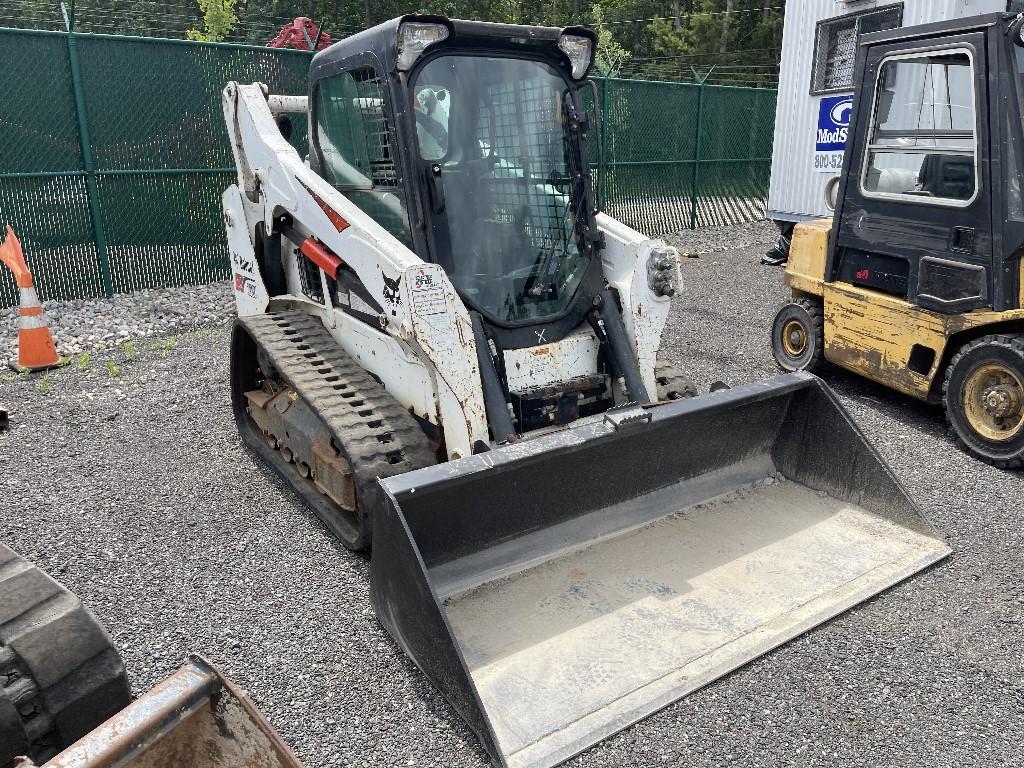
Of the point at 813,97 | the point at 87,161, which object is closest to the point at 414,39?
the point at 87,161

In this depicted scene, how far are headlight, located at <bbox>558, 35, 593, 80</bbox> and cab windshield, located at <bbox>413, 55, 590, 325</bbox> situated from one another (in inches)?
3.5

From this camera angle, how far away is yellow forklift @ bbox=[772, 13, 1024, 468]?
14.2 ft

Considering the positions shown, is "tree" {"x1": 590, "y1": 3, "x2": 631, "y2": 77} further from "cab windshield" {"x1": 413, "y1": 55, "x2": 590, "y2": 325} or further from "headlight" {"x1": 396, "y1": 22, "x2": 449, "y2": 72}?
"headlight" {"x1": 396, "y1": 22, "x2": 449, "y2": 72}

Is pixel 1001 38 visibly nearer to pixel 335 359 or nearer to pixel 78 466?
pixel 335 359

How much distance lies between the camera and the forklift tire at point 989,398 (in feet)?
14.2

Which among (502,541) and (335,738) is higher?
(502,541)

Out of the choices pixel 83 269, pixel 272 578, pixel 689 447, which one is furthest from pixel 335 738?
pixel 83 269

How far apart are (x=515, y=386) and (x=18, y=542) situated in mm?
2376

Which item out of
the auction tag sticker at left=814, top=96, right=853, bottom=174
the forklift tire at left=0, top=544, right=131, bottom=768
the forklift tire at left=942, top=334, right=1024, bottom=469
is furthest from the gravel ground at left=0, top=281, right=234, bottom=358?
the auction tag sticker at left=814, top=96, right=853, bottom=174

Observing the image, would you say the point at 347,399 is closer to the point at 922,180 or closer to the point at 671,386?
the point at 671,386

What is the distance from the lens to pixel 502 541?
10.8ft

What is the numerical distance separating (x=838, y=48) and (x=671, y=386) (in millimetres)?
7888

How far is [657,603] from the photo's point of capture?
3.09m

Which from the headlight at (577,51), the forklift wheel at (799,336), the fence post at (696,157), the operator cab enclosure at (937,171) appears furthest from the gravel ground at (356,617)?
the fence post at (696,157)
